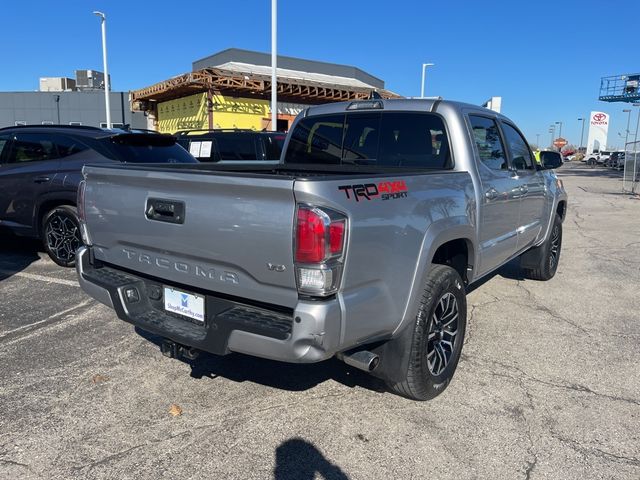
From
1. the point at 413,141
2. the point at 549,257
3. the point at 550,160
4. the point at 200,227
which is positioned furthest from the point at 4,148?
the point at 549,257

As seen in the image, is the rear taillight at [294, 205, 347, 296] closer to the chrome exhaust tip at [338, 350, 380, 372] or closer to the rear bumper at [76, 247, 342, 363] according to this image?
the rear bumper at [76, 247, 342, 363]

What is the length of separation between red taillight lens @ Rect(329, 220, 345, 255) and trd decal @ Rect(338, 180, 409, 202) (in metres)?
0.17

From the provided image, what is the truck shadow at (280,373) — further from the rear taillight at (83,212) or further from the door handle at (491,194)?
the door handle at (491,194)

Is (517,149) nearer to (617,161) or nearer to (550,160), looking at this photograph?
(550,160)

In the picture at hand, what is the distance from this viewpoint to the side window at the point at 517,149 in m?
4.93

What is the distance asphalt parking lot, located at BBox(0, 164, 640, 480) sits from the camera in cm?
268

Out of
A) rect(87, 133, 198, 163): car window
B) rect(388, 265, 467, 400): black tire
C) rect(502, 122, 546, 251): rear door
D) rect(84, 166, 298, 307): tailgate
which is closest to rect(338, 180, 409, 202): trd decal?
rect(84, 166, 298, 307): tailgate

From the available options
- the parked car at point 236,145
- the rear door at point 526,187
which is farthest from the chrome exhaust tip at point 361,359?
the parked car at point 236,145

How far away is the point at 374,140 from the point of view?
420 cm

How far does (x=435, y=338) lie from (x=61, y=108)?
44.8 m

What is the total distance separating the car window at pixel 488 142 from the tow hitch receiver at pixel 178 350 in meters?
2.70

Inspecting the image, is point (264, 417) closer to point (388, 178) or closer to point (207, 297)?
point (207, 297)

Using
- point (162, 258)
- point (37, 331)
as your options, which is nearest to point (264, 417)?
point (162, 258)

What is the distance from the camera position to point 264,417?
10.2ft
